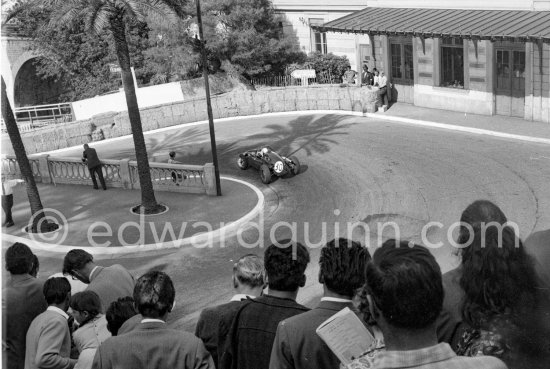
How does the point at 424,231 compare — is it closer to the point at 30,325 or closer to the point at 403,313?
the point at 30,325

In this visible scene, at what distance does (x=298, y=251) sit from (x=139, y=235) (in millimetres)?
13686

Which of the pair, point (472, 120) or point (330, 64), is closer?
point (472, 120)

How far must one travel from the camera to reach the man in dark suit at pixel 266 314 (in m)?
5.63

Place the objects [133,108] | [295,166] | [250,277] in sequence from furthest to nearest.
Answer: [295,166] < [133,108] < [250,277]

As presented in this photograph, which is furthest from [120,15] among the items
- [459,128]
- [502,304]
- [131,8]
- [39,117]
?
[39,117]

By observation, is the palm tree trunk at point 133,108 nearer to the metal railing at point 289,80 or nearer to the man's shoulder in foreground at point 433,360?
the metal railing at point 289,80

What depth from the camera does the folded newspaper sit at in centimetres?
443

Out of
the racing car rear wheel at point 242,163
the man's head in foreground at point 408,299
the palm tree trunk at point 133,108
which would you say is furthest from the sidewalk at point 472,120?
the man's head in foreground at point 408,299

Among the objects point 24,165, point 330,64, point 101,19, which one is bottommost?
point 24,165

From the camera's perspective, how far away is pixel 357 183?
21.7m

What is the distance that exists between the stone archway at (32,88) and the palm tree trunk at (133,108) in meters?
25.6

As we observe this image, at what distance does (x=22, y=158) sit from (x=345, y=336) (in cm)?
1687

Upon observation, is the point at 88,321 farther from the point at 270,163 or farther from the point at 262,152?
the point at 262,152

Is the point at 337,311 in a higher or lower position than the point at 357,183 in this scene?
higher
